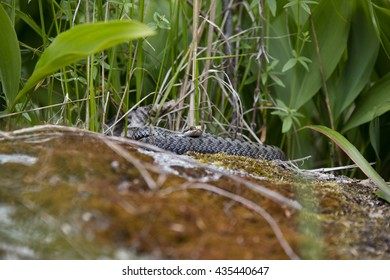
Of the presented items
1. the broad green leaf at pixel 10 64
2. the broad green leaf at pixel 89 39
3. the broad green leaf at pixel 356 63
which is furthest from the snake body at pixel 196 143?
the broad green leaf at pixel 89 39

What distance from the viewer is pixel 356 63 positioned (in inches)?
172

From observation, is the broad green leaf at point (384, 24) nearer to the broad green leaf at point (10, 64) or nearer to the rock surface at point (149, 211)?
the rock surface at point (149, 211)

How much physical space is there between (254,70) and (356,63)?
0.71 m

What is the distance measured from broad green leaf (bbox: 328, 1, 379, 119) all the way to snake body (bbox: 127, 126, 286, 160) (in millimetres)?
848

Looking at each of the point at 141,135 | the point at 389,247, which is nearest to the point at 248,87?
the point at 141,135

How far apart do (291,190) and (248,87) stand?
2.45m

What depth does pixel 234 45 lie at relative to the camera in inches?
190

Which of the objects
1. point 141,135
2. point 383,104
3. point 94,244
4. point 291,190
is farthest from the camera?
point 383,104

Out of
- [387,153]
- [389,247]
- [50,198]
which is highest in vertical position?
[50,198]

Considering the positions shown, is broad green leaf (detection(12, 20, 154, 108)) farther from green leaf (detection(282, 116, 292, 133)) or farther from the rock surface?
green leaf (detection(282, 116, 292, 133))

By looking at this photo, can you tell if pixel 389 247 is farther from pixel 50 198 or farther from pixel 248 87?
pixel 248 87

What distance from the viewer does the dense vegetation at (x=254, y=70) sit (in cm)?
386

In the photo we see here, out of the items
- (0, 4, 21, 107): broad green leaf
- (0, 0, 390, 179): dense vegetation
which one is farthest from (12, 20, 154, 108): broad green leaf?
(0, 0, 390, 179): dense vegetation

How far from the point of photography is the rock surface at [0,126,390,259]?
183 centimetres
